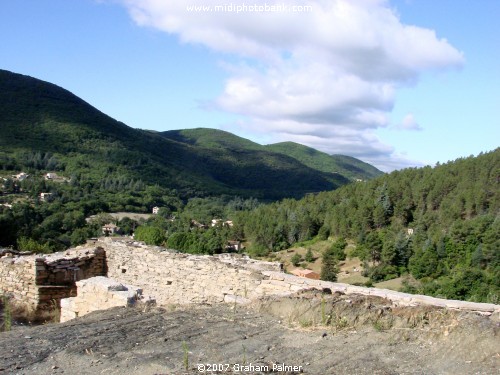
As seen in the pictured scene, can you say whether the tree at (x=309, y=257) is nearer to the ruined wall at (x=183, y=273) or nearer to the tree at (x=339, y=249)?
the tree at (x=339, y=249)

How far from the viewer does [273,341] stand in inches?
209

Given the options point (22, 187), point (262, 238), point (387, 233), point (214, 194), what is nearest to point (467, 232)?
point (387, 233)

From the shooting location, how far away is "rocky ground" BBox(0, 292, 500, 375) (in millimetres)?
4477

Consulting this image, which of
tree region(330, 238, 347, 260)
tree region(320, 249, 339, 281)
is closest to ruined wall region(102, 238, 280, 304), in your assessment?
tree region(320, 249, 339, 281)

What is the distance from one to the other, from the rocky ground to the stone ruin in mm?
810

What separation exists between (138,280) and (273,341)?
624 centimetres

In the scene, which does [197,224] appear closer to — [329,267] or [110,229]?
[110,229]

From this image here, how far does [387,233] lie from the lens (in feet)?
181

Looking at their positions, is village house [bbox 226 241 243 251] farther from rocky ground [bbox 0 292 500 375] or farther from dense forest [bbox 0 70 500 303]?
rocky ground [bbox 0 292 500 375]

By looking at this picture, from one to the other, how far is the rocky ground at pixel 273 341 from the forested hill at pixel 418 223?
34128mm

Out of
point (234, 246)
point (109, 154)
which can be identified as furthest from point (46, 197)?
point (109, 154)

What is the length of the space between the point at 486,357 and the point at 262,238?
56.9 m

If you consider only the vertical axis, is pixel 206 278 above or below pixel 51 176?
below

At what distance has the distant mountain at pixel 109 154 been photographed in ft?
278
